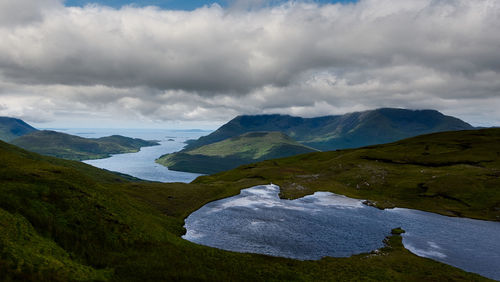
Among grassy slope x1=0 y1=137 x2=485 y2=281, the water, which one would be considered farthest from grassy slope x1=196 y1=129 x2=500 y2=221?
grassy slope x1=0 y1=137 x2=485 y2=281

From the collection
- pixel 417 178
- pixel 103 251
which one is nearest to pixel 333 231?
pixel 103 251

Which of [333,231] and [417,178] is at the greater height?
[417,178]

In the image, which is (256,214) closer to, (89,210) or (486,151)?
(89,210)

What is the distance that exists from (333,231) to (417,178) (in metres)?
78.3

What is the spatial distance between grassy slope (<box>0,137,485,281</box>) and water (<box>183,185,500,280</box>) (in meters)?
6.16

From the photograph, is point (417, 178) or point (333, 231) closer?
point (333, 231)

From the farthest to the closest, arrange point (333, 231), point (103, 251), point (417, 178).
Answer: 1. point (417, 178)
2. point (333, 231)
3. point (103, 251)

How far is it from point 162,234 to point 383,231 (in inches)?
2281

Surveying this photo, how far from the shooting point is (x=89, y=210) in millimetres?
45844

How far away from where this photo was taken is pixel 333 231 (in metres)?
67.9

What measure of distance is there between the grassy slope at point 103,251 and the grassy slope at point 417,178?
5313 centimetres

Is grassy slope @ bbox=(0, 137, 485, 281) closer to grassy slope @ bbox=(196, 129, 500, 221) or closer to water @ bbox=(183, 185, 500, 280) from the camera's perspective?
water @ bbox=(183, 185, 500, 280)

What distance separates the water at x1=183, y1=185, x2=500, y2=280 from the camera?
5475cm

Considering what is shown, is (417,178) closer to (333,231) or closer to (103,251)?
(333,231)
